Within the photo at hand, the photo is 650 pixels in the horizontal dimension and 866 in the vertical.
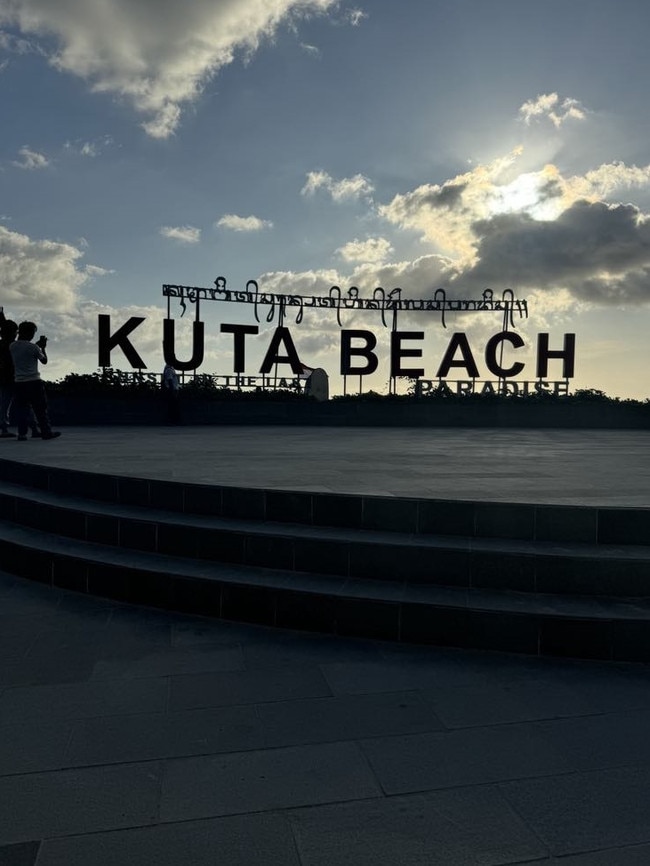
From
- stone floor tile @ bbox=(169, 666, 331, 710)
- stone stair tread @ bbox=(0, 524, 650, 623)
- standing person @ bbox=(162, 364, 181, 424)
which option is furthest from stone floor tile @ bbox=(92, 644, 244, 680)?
standing person @ bbox=(162, 364, 181, 424)

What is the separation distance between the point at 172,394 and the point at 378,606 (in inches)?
618

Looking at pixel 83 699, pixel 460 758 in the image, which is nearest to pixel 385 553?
pixel 460 758

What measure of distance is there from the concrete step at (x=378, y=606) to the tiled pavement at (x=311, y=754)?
144mm

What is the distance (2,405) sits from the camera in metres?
12.5

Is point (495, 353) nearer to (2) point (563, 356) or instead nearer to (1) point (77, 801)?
(2) point (563, 356)

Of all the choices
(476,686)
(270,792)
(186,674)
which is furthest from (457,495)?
(270,792)

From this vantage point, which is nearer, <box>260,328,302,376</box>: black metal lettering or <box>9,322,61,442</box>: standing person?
<box>9,322,61,442</box>: standing person

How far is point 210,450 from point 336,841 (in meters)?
8.44

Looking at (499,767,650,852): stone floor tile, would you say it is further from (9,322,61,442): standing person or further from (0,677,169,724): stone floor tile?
(9,322,61,442): standing person

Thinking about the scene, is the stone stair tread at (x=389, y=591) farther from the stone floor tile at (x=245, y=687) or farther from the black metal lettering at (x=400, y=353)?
the black metal lettering at (x=400, y=353)

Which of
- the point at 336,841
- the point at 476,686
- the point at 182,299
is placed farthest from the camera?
the point at 182,299

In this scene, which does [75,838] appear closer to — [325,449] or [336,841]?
[336,841]

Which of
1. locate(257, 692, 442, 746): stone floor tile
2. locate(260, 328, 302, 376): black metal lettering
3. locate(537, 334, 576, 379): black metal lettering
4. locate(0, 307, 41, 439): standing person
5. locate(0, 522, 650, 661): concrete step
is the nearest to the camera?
locate(257, 692, 442, 746): stone floor tile

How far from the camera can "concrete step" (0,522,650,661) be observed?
4.11 meters
